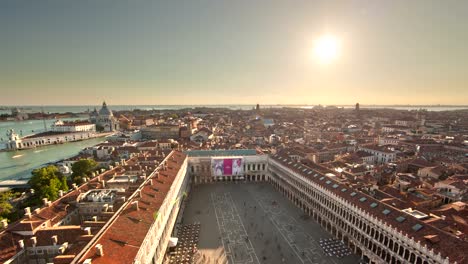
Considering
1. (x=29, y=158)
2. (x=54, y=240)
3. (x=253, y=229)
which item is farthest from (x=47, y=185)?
(x=29, y=158)

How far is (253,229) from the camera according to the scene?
1932 inches

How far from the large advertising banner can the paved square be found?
6726 mm

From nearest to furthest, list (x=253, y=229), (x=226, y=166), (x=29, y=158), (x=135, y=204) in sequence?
(x=135, y=204) < (x=253, y=229) < (x=226, y=166) < (x=29, y=158)

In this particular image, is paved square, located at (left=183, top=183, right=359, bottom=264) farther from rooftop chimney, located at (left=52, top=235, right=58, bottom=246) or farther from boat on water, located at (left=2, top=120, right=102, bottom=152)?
boat on water, located at (left=2, top=120, right=102, bottom=152)

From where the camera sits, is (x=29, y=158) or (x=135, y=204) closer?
(x=135, y=204)

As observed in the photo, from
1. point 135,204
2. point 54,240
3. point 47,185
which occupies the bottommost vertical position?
point 47,185

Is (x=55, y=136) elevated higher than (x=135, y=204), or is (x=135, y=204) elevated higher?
(x=135, y=204)

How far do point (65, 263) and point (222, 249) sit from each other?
78.3 feet

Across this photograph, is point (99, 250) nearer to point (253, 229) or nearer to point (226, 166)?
point (253, 229)

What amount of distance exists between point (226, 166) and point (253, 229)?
1086 inches

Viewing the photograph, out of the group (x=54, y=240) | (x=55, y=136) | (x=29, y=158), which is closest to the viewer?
(x=54, y=240)

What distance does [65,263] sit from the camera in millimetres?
25172

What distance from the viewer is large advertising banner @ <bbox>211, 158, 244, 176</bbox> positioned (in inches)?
2918

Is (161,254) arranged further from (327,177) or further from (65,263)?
(327,177)
